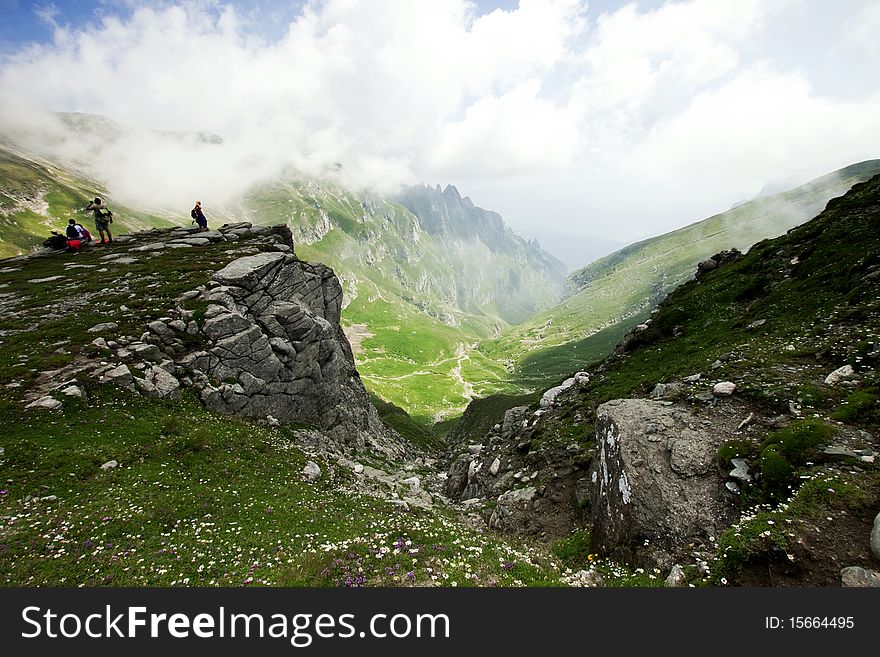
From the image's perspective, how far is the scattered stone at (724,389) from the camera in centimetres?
2036

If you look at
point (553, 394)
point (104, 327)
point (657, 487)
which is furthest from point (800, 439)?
point (104, 327)

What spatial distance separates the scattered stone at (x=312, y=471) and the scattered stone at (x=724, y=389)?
28.7m

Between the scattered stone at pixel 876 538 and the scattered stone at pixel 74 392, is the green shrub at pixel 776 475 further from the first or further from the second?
the scattered stone at pixel 74 392

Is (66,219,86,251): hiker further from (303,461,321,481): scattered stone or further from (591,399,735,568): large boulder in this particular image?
(591,399,735,568): large boulder

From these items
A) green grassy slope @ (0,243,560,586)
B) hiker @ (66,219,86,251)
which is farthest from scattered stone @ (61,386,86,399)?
hiker @ (66,219,86,251)

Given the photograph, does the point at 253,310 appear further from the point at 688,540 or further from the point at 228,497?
the point at 688,540

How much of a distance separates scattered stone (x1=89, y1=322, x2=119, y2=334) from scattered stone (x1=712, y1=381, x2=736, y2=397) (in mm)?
47536

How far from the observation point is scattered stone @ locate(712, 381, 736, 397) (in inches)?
802

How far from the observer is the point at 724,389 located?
2058 cm

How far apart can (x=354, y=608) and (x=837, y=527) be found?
46.2 ft

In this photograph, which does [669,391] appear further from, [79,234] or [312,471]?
[79,234]

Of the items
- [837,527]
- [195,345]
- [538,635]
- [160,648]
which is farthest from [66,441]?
[837,527]

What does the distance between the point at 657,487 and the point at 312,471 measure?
80.4 feet

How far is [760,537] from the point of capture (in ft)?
35.4
